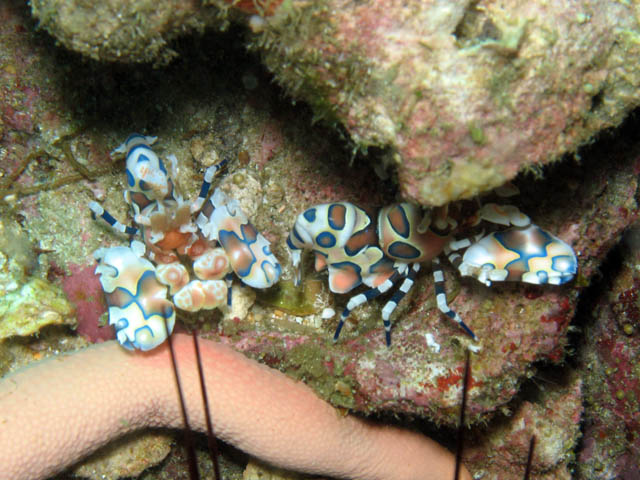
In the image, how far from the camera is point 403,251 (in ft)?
10.0

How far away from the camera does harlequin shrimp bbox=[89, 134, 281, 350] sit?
2982 millimetres

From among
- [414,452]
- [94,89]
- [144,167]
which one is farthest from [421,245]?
[94,89]

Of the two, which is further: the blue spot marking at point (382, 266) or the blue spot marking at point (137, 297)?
the blue spot marking at point (382, 266)

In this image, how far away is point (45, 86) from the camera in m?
3.23

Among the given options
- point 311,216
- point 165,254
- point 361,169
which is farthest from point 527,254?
point 165,254

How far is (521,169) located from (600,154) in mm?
1255

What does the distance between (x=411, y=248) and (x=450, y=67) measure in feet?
4.78

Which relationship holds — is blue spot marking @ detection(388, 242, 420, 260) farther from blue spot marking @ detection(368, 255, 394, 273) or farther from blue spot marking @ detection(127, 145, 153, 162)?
blue spot marking @ detection(127, 145, 153, 162)

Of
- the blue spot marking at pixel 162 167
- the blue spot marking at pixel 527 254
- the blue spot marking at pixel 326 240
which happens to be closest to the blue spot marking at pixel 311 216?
the blue spot marking at pixel 326 240

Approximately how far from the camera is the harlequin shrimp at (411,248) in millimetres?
2738

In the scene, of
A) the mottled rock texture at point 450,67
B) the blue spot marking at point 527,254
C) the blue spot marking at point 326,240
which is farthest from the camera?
the blue spot marking at point 326,240

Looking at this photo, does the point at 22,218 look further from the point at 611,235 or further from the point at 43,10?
the point at 611,235

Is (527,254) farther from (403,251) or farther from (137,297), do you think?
A: (137,297)

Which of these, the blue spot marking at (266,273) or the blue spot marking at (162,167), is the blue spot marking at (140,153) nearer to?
the blue spot marking at (162,167)
